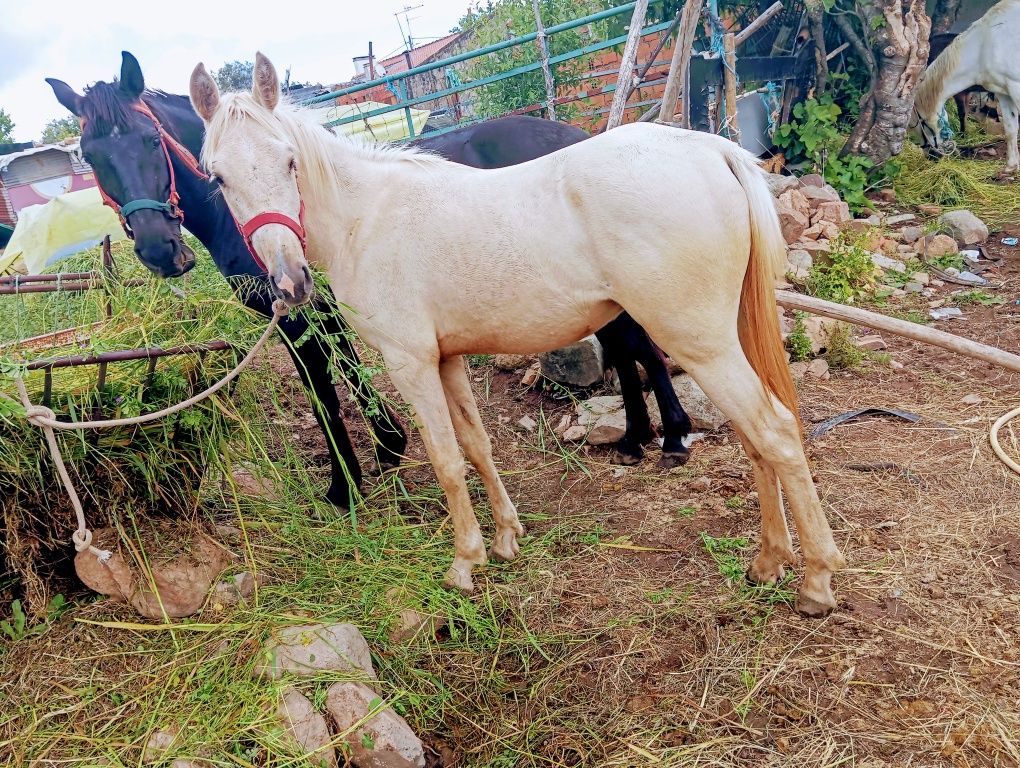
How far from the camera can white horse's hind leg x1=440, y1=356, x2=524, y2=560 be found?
10.3 feet

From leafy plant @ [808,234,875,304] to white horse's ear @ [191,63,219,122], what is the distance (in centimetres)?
462

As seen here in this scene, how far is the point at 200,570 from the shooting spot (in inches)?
106

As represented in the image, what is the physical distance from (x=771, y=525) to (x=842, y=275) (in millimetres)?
3643

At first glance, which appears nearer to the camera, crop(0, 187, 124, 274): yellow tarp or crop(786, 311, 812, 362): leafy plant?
crop(786, 311, 812, 362): leafy plant

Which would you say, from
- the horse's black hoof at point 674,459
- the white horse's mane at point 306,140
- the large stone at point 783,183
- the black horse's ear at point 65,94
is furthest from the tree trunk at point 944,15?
the black horse's ear at point 65,94

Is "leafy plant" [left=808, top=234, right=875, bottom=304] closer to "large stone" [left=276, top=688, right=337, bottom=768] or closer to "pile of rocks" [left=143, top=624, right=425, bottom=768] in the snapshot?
"pile of rocks" [left=143, top=624, right=425, bottom=768]

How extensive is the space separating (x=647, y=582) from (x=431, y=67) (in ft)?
27.3

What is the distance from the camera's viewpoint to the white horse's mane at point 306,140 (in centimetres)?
253

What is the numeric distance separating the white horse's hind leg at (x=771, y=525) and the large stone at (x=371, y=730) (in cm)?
148

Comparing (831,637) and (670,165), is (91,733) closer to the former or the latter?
(831,637)

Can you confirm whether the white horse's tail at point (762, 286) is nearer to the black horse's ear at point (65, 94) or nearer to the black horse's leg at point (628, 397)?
the black horse's leg at point (628, 397)

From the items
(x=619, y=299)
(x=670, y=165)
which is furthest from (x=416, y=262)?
(x=670, y=165)

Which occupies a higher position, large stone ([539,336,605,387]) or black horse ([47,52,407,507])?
black horse ([47,52,407,507])

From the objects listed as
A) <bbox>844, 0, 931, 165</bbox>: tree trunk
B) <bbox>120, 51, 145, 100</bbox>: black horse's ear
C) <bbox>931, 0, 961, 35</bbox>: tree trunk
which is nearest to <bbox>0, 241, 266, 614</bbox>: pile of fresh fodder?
<bbox>120, 51, 145, 100</bbox>: black horse's ear
